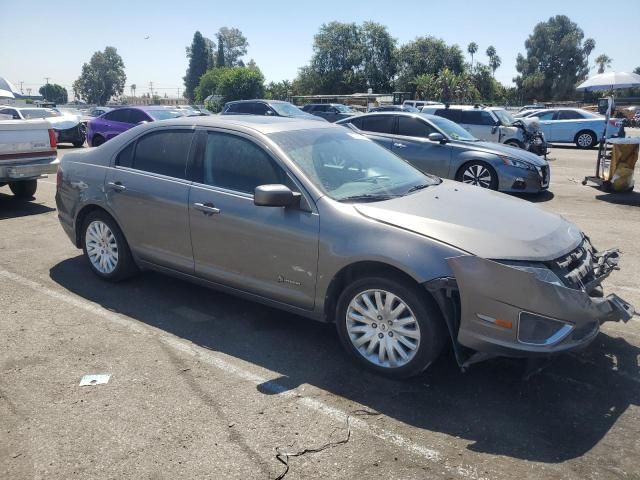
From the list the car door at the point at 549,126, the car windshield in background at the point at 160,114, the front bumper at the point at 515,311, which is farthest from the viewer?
the car door at the point at 549,126

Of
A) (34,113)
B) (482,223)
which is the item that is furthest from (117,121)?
(482,223)

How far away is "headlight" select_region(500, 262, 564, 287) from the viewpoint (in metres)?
3.23

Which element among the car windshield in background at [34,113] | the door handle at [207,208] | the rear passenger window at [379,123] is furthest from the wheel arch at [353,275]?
the car windshield in background at [34,113]

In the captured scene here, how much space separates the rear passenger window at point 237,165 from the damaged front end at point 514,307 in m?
1.53

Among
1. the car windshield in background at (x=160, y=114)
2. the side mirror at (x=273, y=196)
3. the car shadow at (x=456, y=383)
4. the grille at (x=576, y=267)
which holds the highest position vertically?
the car windshield in background at (x=160, y=114)

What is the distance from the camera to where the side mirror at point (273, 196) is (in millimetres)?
3783

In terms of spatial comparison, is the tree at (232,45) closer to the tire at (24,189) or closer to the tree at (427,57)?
the tree at (427,57)

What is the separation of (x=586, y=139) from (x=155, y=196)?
20.5m

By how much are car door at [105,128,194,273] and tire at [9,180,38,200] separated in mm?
5677

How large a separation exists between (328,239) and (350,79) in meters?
74.6

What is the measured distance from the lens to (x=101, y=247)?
5.40m

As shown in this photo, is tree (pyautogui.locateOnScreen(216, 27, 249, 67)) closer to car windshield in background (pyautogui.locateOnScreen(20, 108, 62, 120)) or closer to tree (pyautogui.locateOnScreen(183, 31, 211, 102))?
tree (pyautogui.locateOnScreen(183, 31, 211, 102))

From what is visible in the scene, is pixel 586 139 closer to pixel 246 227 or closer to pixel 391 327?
pixel 246 227

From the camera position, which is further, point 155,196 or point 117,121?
point 117,121
